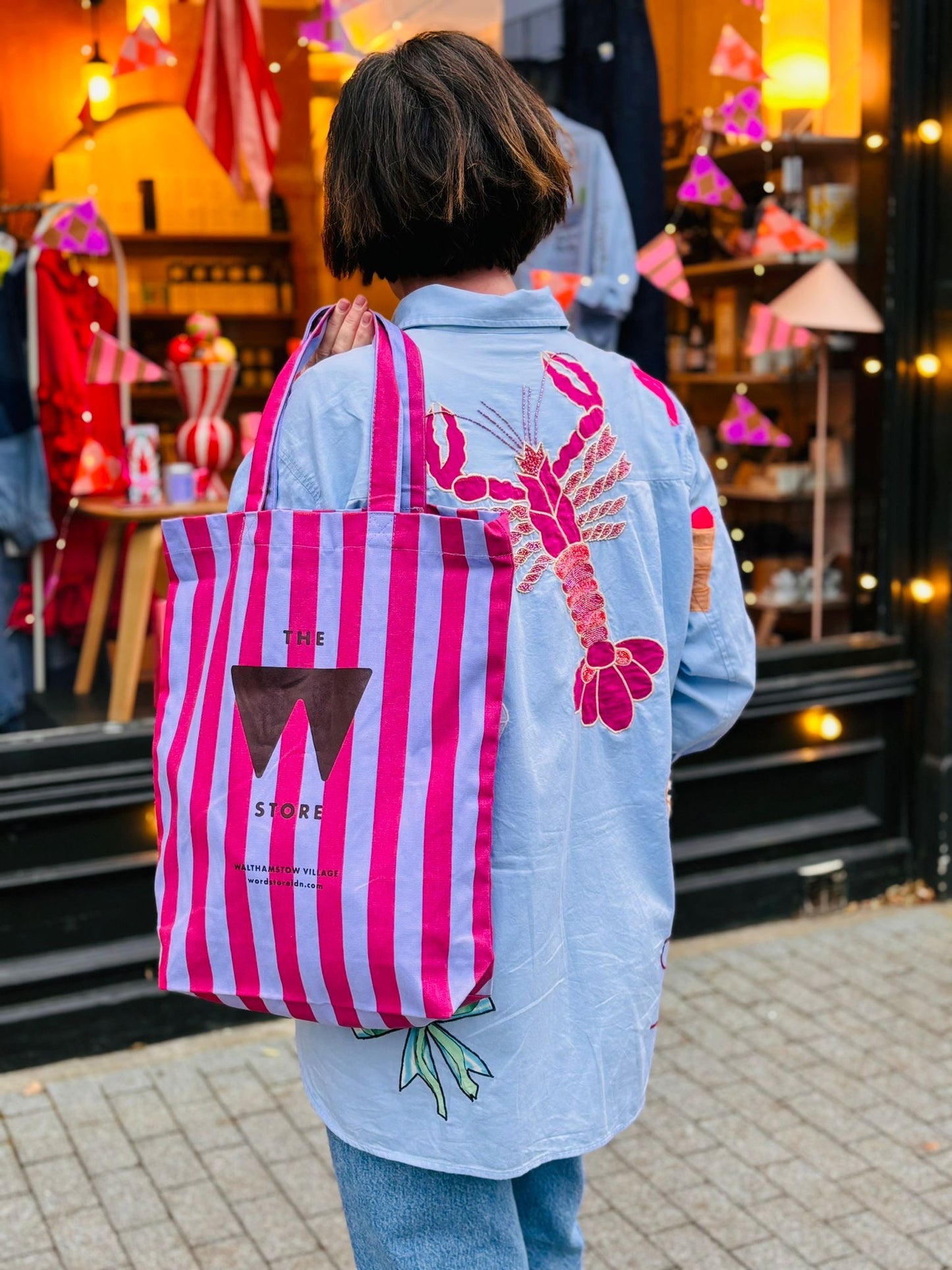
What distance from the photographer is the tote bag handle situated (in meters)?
1.38

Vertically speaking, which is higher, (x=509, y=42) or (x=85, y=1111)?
(x=509, y=42)

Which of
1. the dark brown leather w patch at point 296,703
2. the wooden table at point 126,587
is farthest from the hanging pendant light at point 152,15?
the dark brown leather w patch at point 296,703

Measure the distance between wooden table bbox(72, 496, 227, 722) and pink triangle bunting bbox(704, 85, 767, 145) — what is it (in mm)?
1921

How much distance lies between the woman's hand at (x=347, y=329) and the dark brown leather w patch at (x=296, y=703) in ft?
1.24

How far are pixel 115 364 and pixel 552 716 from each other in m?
2.71

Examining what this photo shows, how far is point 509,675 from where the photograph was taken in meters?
1.44

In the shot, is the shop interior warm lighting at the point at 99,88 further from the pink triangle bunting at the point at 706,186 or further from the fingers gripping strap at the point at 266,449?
the fingers gripping strap at the point at 266,449

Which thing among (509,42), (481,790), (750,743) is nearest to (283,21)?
(509,42)

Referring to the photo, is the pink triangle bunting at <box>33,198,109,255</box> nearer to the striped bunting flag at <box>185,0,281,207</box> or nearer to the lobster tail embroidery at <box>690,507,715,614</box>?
the striped bunting flag at <box>185,0,281,207</box>

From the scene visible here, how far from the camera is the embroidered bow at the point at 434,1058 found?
4.79ft

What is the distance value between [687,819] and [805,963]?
0.54 meters

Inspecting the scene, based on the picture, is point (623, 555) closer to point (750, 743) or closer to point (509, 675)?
point (509, 675)

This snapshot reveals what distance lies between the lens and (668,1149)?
300 cm

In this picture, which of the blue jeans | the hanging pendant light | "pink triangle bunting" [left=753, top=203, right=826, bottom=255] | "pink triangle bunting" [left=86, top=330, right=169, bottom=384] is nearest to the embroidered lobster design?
the blue jeans
